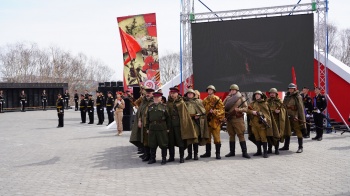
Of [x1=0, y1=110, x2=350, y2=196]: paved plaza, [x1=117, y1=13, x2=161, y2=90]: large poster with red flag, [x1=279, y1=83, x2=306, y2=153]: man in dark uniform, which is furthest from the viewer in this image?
[x1=117, y1=13, x2=161, y2=90]: large poster with red flag

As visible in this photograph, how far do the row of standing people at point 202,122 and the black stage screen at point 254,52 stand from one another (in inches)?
202

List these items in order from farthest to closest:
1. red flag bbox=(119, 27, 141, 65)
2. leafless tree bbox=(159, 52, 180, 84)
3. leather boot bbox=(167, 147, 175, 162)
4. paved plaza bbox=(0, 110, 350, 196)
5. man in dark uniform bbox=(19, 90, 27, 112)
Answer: leafless tree bbox=(159, 52, 180, 84) → man in dark uniform bbox=(19, 90, 27, 112) → red flag bbox=(119, 27, 141, 65) → leather boot bbox=(167, 147, 175, 162) → paved plaza bbox=(0, 110, 350, 196)

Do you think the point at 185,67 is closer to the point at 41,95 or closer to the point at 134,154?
the point at 134,154

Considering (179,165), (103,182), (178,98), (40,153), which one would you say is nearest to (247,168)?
(179,165)

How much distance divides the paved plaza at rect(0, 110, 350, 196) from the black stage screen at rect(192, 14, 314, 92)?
4072 millimetres

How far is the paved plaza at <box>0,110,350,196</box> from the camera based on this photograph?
6.56 metres

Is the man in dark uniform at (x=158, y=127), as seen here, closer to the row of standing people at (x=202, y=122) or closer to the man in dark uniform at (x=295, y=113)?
the row of standing people at (x=202, y=122)

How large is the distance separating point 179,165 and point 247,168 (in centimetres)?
152

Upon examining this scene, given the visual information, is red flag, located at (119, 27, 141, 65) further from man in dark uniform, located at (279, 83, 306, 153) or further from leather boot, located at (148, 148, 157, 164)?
leather boot, located at (148, 148, 157, 164)

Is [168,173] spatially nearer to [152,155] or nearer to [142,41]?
[152,155]

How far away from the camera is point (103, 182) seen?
23.8 feet

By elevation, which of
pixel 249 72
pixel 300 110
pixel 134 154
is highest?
pixel 249 72

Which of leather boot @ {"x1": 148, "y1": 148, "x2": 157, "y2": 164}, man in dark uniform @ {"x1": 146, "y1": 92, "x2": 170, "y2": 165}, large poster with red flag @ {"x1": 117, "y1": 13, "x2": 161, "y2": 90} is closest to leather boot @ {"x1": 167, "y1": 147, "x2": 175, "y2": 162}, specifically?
man in dark uniform @ {"x1": 146, "y1": 92, "x2": 170, "y2": 165}

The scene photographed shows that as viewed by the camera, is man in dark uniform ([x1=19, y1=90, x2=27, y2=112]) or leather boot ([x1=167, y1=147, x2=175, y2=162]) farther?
man in dark uniform ([x1=19, y1=90, x2=27, y2=112])
